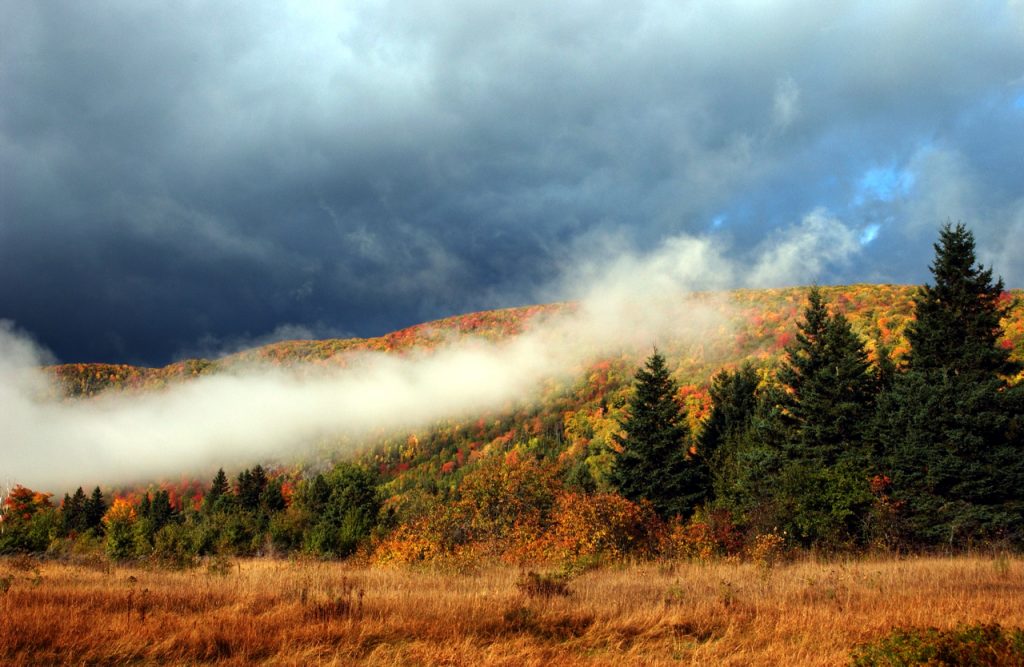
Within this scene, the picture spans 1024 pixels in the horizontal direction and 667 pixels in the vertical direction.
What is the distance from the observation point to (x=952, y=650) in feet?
21.3

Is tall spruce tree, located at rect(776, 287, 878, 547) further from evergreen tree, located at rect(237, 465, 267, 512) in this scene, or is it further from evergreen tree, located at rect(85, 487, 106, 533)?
evergreen tree, located at rect(85, 487, 106, 533)

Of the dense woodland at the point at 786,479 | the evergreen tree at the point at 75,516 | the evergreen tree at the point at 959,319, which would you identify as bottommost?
the evergreen tree at the point at 75,516

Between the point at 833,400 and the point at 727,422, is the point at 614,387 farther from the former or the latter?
the point at 833,400

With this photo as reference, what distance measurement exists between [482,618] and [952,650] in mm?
6123

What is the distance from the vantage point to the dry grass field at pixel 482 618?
7.19 m

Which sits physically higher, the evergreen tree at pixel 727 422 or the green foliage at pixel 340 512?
the evergreen tree at pixel 727 422

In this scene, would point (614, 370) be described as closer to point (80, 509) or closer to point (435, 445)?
point (435, 445)

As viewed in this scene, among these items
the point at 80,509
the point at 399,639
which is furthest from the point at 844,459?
the point at 80,509

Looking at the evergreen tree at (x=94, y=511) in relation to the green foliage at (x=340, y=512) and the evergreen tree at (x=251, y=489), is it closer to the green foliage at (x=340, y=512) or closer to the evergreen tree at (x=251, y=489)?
the evergreen tree at (x=251, y=489)

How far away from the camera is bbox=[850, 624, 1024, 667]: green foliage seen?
247 inches

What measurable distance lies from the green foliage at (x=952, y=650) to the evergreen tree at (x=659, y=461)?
32842 millimetres

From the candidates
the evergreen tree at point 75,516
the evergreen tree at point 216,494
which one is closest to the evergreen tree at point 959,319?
the evergreen tree at point 216,494

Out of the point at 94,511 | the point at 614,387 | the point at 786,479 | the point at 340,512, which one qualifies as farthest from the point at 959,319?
the point at 94,511

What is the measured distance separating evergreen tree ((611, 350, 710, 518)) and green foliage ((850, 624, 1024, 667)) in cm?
3284
